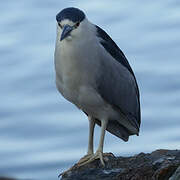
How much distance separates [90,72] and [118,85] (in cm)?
86

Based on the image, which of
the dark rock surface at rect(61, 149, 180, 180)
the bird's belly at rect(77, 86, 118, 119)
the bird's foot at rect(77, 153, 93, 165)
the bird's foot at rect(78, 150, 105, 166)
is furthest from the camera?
the bird's foot at rect(77, 153, 93, 165)

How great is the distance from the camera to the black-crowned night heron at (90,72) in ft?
26.0

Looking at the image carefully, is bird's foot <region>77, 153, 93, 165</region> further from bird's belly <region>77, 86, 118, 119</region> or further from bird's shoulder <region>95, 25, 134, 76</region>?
bird's shoulder <region>95, 25, 134, 76</region>

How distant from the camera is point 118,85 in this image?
29.0 feet

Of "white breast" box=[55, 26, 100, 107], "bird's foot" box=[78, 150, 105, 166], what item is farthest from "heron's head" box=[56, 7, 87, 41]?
"bird's foot" box=[78, 150, 105, 166]

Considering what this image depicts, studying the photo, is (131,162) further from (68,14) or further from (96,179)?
(68,14)

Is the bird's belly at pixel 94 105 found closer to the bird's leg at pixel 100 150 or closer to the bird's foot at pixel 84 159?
the bird's leg at pixel 100 150

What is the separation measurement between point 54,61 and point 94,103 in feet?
2.54

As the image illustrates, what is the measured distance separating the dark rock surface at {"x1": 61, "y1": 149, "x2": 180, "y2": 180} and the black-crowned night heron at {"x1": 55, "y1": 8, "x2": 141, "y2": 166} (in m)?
0.19

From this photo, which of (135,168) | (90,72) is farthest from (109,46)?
(135,168)

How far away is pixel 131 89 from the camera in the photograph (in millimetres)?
9172

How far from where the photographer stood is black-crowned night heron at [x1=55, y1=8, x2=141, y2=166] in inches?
313

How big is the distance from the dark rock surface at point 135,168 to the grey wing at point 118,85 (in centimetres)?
77

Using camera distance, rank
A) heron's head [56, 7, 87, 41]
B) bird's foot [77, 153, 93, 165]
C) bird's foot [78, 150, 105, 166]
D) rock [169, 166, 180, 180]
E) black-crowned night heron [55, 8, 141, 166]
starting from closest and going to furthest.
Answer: rock [169, 166, 180, 180]
heron's head [56, 7, 87, 41]
black-crowned night heron [55, 8, 141, 166]
bird's foot [78, 150, 105, 166]
bird's foot [77, 153, 93, 165]
